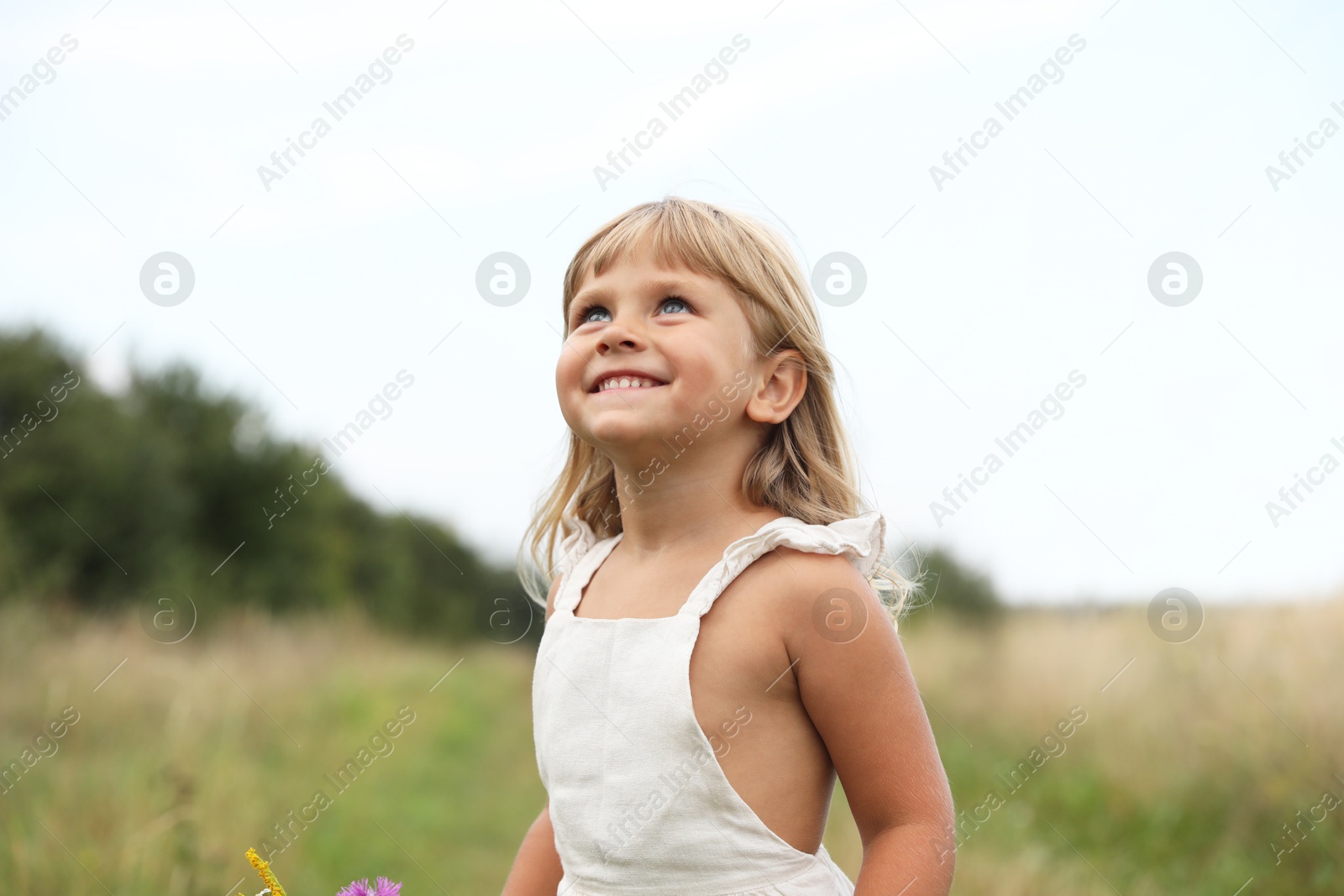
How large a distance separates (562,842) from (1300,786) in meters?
3.89

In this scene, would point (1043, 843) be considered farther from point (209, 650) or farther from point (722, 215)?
point (209, 650)

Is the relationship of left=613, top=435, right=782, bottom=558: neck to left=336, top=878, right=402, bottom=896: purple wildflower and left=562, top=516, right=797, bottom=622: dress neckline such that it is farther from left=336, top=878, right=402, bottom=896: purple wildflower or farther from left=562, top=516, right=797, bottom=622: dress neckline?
left=336, top=878, right=402, bottom=896: purple wildflower

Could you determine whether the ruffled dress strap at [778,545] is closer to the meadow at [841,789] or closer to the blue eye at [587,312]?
the blue eye at [587,312]

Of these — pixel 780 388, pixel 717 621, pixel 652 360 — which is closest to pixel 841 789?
pixel 780 388

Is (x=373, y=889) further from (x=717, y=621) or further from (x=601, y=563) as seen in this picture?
(x=601, y=563)

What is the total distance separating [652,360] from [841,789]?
4.74 metres

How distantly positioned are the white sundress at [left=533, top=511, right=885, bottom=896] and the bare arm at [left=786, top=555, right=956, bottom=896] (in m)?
0.15

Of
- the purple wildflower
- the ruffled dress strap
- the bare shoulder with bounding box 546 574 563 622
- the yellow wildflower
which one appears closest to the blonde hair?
the ruffled dress strap

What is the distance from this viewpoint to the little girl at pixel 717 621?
1.61 meters

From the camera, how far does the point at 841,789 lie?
5875 millimetres

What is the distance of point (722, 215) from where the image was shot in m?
2.03

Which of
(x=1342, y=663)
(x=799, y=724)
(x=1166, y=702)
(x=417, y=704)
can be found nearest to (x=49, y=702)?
(x=417, y=704)

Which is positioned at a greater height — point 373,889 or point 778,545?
point 778,545

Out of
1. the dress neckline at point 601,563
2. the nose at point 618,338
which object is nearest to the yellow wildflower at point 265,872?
the dress neckline at point 601,563
